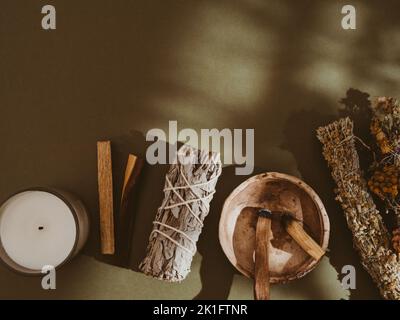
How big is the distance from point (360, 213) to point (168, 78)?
0.95 metres

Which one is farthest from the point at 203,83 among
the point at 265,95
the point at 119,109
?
the point at 119,109

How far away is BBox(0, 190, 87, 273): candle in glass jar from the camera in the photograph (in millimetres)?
1455

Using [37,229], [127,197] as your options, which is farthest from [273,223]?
[37,229]

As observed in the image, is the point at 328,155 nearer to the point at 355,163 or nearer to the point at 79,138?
the point at 355,163

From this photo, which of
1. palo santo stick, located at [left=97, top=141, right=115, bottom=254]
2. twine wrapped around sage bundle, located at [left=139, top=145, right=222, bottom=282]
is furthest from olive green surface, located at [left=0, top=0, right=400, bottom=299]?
twine wrapped around sage bundle, located at [left=139, top=145, right=222, bottom=282]

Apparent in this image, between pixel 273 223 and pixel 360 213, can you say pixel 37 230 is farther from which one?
pixel 360 213

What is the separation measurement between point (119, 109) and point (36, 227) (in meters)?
0.58

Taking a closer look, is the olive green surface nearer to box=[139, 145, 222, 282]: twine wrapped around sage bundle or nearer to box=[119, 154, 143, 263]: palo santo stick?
box=[119, 154, 143, 263]: palo santo stick

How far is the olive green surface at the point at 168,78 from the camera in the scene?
167 cm

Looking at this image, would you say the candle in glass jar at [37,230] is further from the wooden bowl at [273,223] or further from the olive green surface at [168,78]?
the wooden bowl at [273,223]

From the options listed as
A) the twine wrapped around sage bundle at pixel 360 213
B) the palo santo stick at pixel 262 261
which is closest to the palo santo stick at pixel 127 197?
the palo santo stick at pixel 262 261

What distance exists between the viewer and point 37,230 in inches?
57.8
